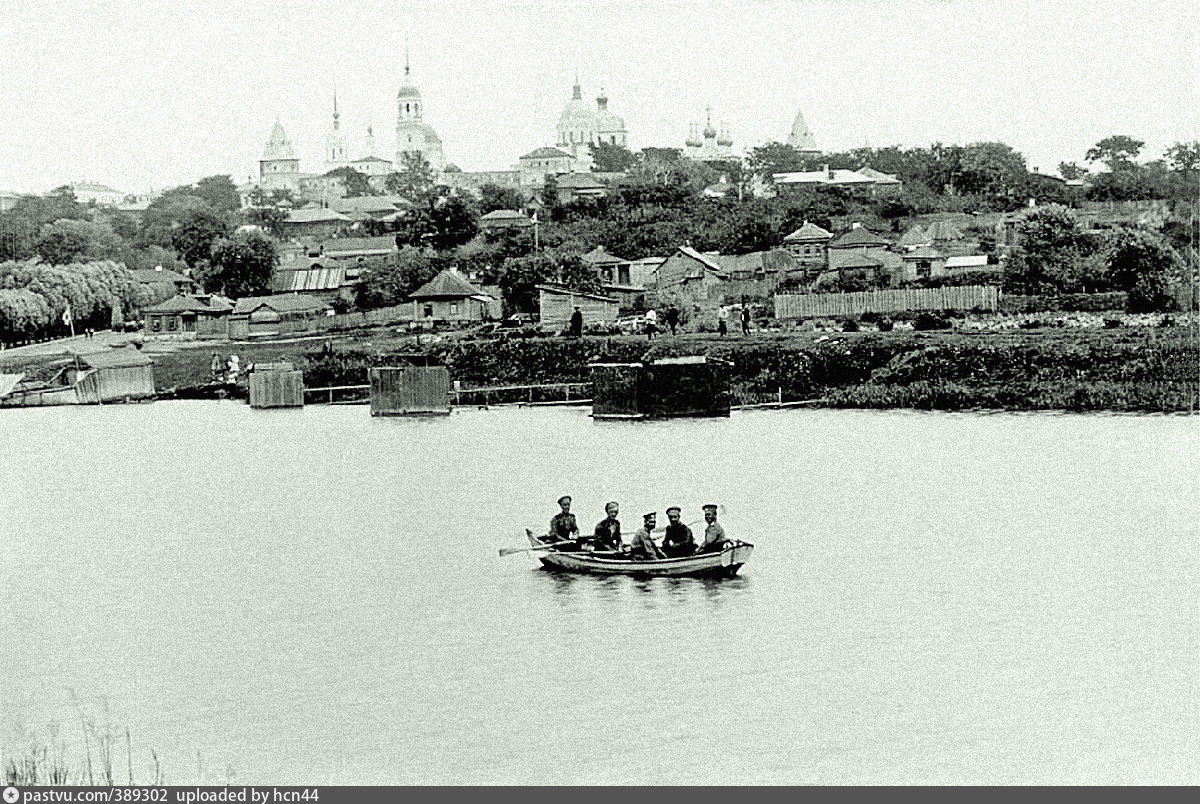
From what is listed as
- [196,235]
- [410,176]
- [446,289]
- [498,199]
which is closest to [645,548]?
[446,289]

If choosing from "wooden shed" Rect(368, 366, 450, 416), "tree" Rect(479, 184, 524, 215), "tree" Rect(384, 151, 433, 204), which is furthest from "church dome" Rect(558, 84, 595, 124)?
"wooden shed" Rect(368, 366, 450, 416)

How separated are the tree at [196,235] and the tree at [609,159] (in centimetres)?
2055

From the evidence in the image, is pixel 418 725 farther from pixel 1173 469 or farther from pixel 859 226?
pixel 859 226

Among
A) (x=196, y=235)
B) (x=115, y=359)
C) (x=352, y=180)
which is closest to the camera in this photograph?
(x=115, y=359)

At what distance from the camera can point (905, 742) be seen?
1152 cm

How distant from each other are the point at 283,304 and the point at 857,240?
1633cm

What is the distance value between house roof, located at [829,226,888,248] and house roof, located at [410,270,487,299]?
11.8m

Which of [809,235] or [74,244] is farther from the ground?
[74,244]

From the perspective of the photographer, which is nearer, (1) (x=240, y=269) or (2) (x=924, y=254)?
(2) (x=924, y=254)

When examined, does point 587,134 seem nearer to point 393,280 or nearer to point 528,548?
point 393,280

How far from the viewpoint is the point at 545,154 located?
255ft

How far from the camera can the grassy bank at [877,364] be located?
30.2m

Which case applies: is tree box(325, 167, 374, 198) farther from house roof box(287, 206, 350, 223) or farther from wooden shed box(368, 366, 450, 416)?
wooden shed box(368, 366, 450, 416)

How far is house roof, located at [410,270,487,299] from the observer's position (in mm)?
41125
